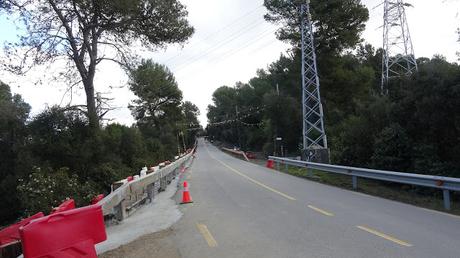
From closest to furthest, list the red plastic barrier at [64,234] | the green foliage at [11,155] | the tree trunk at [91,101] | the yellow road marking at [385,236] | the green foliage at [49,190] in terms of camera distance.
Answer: the red plastic barrier at [64,234] → the yellow road marking at [385,236] → the green foliage at [49,190] → the green foliage at [11,155] → the tree trunk at [91,101]

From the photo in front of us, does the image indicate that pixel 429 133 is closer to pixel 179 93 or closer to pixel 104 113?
pixel 104 113

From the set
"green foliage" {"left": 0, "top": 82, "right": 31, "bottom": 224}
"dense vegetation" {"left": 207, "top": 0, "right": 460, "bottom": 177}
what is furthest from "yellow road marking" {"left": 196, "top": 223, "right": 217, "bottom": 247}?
"green foliage" {"left": 0, "top": 82, "right": 31, "bottom": 224}

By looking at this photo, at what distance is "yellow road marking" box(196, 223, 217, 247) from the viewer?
8.46 meters

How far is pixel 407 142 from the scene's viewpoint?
21406 millimetres

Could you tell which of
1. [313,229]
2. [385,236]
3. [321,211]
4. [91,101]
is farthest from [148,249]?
[91,101]

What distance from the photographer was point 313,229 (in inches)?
367

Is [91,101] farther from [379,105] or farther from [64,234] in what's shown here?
[64,234]

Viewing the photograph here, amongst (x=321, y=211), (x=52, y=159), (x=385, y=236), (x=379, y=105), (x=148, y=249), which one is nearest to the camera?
(x=148, y=249)

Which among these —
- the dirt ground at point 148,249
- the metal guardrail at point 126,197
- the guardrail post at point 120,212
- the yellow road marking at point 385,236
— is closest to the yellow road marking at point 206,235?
the dirt ground at point 148,249

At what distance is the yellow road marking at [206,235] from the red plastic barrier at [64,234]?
2.26 meters

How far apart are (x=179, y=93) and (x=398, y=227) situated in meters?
75.2

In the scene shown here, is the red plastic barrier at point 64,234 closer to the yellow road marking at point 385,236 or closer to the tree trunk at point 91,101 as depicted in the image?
the yellow road marking at point 385,236

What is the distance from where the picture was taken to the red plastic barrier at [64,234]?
5.92 metres

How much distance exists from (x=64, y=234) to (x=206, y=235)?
348 centimetres
